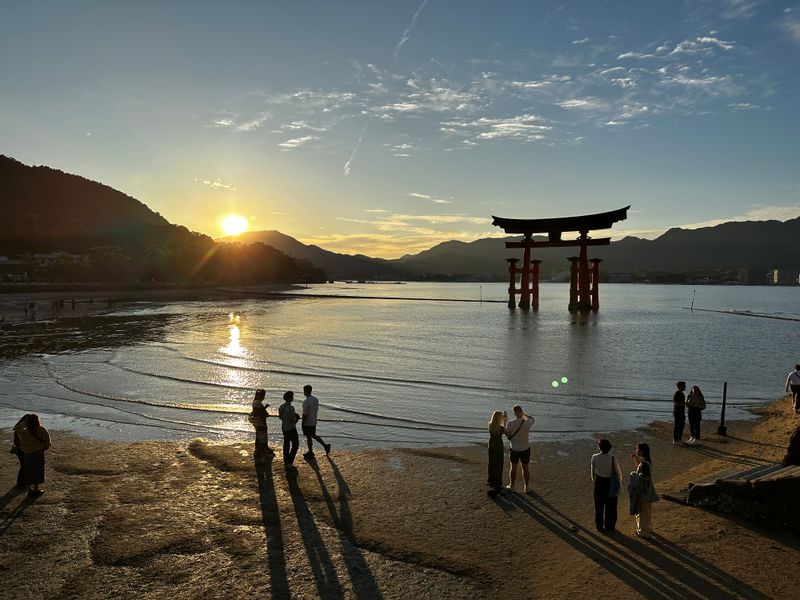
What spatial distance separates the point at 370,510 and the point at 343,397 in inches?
410

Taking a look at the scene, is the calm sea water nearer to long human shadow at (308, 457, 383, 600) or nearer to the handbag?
long human shadow at (308, 457, 383, 600)

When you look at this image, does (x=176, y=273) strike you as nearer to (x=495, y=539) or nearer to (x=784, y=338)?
(x=784, y=338)

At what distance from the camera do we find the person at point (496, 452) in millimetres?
9000

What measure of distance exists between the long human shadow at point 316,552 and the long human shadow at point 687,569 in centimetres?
387

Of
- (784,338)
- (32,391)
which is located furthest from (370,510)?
(784,338)

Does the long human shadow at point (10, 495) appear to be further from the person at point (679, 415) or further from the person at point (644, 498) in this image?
the person at point (679, 415)

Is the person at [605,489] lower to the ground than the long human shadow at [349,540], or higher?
higher

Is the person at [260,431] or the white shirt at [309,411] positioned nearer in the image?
the person at [260,431]

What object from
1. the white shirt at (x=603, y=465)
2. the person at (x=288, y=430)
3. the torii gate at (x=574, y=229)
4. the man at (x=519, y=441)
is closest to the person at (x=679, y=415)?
the man at (x=519, y=441)

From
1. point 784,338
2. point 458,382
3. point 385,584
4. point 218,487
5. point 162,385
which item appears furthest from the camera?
point 784,338

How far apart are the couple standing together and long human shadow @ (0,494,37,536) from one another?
7.71 meters

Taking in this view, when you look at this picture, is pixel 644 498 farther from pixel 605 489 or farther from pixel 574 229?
pixel 574 229

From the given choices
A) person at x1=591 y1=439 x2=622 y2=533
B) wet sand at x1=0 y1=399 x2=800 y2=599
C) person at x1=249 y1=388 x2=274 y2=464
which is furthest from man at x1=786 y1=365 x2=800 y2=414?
person at x1=249 y1=388 x2=274 y2=464

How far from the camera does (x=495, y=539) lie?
743 centimetres
